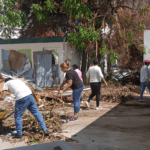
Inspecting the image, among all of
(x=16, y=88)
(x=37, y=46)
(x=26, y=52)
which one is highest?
(x=37, y=46)

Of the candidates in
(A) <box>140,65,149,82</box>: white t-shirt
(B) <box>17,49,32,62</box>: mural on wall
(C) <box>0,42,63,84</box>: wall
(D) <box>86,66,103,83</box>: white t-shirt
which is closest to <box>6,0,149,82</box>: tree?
(C) <box>0,42,63,84</box>: wall

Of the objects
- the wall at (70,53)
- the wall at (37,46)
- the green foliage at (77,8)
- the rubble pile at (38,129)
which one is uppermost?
the green foliage at (77,8)

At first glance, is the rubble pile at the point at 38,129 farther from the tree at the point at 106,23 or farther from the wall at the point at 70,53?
the wall at the point at 70,53

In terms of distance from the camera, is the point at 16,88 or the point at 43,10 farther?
the point at 43,10

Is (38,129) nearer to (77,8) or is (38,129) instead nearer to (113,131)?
(113,131)

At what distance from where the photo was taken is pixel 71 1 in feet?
40.1

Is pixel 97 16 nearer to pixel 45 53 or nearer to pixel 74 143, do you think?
pixel 45 53

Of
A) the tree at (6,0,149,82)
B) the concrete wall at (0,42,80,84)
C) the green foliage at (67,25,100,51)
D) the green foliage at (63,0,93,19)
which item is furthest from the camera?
the concrete wall at (0,42,80,84)

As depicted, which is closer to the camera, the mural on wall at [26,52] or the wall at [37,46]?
the wall at [37,46]

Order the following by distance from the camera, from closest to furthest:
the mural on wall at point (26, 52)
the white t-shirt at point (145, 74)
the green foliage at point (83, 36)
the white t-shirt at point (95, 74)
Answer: the white t-shirt at point (95, 74) < the white t-shirt at point (145, 74) < the green foliage at point (83, 36) < the mural on wall at point (26, 52)

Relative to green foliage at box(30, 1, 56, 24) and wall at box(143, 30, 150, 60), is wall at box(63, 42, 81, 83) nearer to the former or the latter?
green foliage at box(30, 1, 56, 24)

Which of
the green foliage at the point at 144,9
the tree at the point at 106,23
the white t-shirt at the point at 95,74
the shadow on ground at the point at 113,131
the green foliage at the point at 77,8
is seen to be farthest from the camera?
the tree at the point at 106,23

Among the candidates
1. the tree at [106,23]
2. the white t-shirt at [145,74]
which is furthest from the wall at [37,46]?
the white t-shirt at [145,74]

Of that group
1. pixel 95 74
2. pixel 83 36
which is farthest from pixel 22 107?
pixel 83 36
